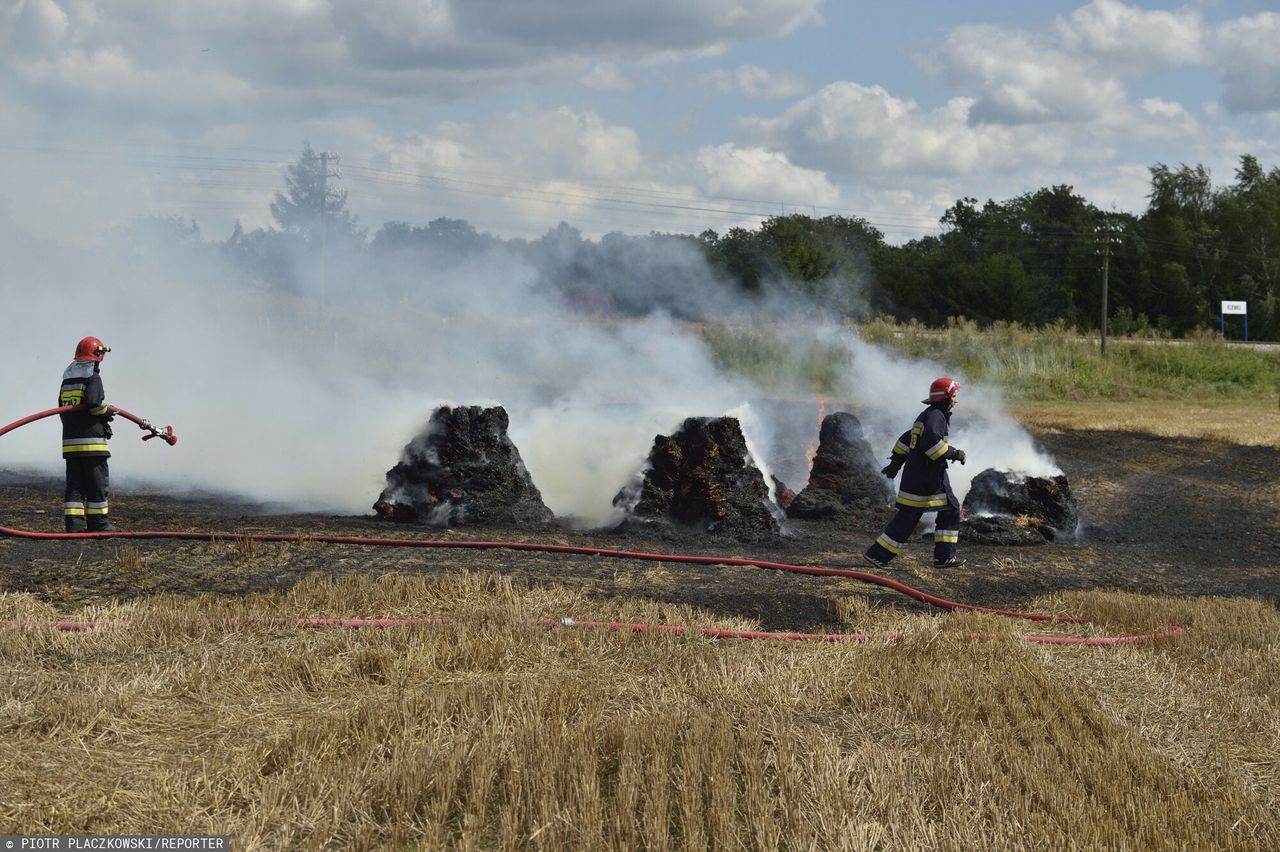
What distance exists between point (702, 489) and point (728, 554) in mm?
1171

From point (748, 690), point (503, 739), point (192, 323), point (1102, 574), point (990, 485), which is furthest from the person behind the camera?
point (192, 323)

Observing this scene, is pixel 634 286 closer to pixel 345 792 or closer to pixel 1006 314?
pixel 345 792

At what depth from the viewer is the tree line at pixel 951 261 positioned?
18750mm

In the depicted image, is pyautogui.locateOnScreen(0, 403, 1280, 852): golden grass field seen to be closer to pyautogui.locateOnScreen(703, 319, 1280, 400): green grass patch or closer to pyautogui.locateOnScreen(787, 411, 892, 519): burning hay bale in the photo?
pyautogui.locateOnScreen(787, 411, 892, 519): burning hay bale

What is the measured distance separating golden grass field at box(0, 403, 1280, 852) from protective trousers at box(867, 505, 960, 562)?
2.40m

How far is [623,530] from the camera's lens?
11.8 m

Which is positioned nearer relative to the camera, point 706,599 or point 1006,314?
point 706,599

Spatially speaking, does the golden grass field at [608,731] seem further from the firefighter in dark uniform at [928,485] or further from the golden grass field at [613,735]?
the firefighter in dark uniform at [928,485]

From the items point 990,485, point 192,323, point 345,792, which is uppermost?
point 192,323

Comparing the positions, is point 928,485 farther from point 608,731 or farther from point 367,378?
point 367,378

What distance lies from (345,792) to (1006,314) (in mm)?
49129

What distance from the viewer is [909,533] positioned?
33.8 feet

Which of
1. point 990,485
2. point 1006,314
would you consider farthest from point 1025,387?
point 1006,314

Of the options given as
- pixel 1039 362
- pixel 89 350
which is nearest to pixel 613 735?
pixel 89 350
